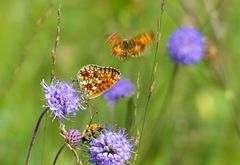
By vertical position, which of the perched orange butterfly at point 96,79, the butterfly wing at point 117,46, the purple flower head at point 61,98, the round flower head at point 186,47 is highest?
the round flower head at point 186,47

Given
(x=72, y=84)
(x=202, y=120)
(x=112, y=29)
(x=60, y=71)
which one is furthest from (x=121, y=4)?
(x=72, y=84)

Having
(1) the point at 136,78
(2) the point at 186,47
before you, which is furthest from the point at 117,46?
(1) the point at 136,78

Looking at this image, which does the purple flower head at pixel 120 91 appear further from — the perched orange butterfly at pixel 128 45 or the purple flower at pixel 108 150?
the purple flower at pixel 108 150

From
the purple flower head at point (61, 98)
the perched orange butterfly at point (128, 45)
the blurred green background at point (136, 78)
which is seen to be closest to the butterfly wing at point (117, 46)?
the perched orange butterfly at point (128, 45)

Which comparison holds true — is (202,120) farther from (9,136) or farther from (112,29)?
(9,136)

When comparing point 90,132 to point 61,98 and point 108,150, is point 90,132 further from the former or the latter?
point 61,98

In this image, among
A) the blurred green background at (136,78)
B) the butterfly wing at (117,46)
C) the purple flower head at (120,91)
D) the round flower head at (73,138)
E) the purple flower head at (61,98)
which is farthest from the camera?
the blurred green background at (136,78)
